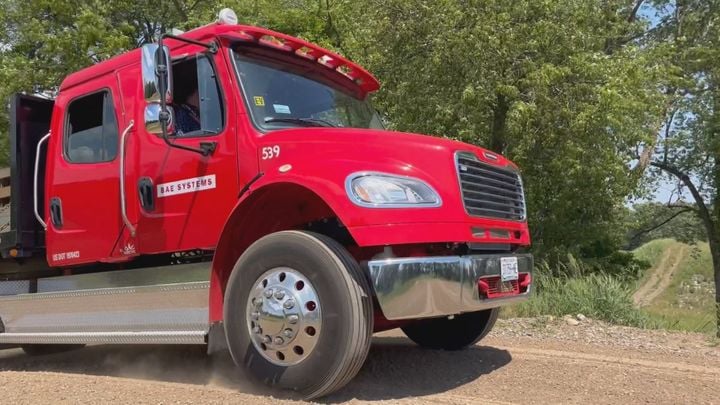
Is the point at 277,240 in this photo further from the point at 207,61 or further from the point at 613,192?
the point at 613,192

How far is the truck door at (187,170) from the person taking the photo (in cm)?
475

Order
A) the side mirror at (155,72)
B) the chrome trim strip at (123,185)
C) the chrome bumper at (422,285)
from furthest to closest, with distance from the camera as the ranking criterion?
the chrome trim strip at (123,185), the side mirror at (155,72), the chrome bumper at (422,285)

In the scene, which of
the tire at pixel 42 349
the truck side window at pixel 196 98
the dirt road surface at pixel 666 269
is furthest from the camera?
the dirt road surface at pixel 666 269

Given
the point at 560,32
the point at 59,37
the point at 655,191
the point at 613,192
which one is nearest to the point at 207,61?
the point at 560,32

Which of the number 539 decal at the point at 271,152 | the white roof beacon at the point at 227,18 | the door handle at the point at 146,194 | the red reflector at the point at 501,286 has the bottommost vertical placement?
the red reflector at the point at 501,286

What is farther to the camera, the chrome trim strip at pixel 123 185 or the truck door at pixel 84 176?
the truck door at pixel 84 176

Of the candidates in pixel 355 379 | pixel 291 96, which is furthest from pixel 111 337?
pixel 291 96

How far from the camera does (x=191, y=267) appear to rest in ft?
16.1

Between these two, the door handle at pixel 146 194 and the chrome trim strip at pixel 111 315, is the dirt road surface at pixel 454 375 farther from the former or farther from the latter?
the door handle at pixel 146 194

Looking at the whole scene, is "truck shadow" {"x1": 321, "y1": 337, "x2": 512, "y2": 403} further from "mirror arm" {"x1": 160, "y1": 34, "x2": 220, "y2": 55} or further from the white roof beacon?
the white roof beacon

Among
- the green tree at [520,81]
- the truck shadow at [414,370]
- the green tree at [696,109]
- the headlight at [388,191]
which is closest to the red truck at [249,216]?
the headlight at [388,191]

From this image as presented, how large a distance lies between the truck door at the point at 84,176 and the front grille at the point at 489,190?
2.83 m

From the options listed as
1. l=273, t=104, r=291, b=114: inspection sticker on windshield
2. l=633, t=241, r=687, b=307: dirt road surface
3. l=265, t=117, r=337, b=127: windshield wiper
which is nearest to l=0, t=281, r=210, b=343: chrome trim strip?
l=265, t=117, r=337, b=127: windshield wiper

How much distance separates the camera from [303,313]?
401cm
